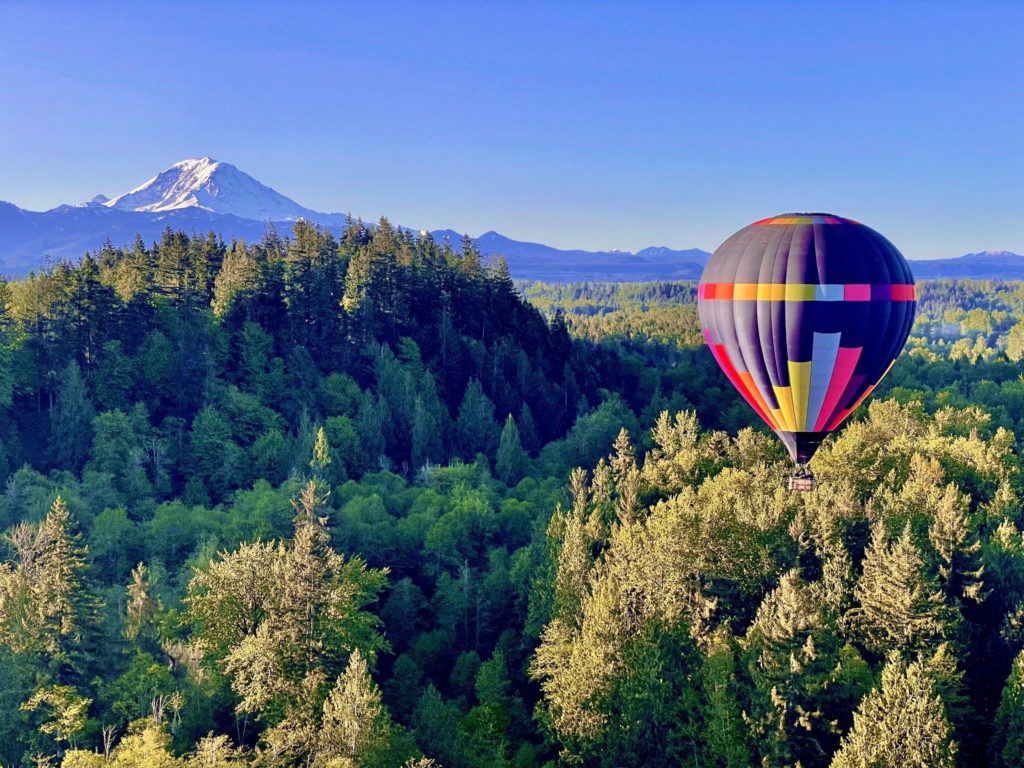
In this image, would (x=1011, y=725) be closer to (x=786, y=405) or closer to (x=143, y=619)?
(x=786, y=405)

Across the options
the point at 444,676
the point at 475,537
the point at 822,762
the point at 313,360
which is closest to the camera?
the point at 822,762

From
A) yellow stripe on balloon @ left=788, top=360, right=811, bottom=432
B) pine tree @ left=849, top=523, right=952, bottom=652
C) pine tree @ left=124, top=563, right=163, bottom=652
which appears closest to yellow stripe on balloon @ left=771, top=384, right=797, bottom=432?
yellow stripe on balloon @ left=788, top=360, right=811, bottom=432

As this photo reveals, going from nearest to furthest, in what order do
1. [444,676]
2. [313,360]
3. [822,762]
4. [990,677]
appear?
[822,762] < [990,677] < [444,676] < [313,360]

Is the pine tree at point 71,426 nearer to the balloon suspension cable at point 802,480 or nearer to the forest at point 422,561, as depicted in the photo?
the forest at point 422,561

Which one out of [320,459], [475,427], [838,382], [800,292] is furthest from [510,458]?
[800,292]

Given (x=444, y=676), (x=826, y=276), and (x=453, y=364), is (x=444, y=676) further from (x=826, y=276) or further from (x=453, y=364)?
(x=453, y=364)

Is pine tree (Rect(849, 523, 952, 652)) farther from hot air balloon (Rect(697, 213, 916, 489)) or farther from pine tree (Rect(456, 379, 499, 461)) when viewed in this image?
pine tree (Rect(456, 379, 499, 461))

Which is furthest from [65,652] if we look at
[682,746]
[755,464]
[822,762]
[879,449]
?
[879,449]

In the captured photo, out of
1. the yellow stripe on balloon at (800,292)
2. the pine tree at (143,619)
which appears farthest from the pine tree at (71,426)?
the yellow stripe on balloon at (800,292)
